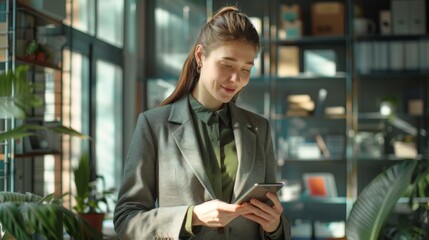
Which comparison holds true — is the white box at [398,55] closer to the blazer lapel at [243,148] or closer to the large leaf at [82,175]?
the large leaf at [82,175]

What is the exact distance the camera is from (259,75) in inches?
255

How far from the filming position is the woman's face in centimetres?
157

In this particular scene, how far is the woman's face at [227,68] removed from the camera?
5.16 ft

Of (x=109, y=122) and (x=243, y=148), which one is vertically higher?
(x=109, y=122)

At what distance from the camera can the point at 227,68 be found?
62.2 inches

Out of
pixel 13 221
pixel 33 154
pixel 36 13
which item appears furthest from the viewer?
pixel 36 13

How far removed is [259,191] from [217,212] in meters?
0.10

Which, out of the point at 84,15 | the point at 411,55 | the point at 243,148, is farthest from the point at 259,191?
the point at 411,55

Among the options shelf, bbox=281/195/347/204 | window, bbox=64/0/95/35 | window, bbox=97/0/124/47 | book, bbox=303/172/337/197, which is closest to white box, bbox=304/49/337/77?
book, bbox=303/172/337/197

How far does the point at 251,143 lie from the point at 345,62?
5.22 meters

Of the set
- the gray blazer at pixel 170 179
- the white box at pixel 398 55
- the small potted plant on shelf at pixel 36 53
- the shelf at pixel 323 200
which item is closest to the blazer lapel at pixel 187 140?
the gray blazer at pixel 170 179

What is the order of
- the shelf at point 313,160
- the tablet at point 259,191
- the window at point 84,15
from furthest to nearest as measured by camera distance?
the shelf at point 313,160 → the window at point 84,15 → the tablet at point 259,191

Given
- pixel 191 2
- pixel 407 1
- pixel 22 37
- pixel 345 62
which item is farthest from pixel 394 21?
pixel 22 37

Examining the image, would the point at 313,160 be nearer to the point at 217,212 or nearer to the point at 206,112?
the point at 206,112
